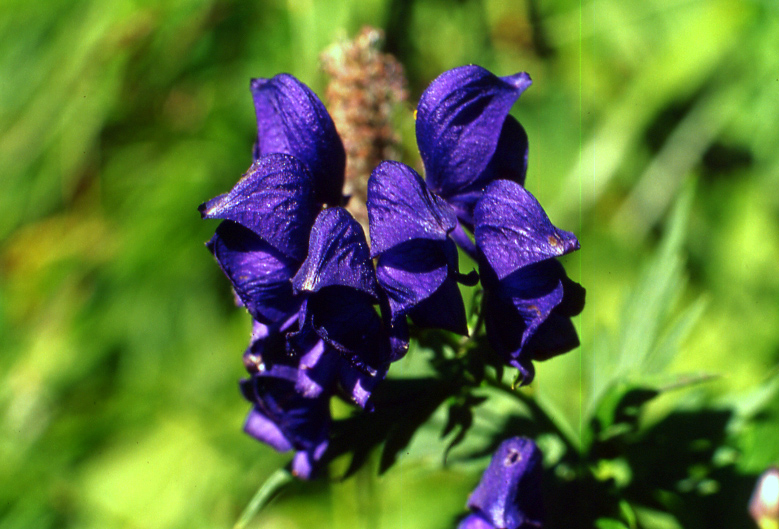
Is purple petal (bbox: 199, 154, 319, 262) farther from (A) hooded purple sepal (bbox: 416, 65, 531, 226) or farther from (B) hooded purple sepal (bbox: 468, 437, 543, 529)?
(B) hooded purple sepal (bbox: 468, 437, 543, 529)

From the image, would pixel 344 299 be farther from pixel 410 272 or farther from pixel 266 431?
pixel 266 431

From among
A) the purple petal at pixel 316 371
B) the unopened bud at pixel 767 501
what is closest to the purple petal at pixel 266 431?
the purple petal at pixel 316 371

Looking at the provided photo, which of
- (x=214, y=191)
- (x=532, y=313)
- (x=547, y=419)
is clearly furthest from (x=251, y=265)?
(x=214, y=191)

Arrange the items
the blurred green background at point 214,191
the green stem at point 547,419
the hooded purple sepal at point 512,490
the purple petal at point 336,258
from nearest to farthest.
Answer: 1. the purple petal at point 336,258
2. the hooded purple sepal at point 512,490
3. the green stem at point 547,419
4. the blurred green background at point 214,191

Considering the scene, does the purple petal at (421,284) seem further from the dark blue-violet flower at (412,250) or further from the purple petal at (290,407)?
the purple petal at (290,407)

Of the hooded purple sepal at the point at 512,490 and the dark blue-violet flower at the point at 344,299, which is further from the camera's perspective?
the hooded purple sepal at the point at 512,490

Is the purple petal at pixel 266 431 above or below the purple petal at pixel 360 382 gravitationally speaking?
below
